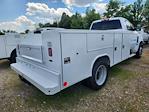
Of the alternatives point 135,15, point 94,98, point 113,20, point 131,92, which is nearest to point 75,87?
point 94,98

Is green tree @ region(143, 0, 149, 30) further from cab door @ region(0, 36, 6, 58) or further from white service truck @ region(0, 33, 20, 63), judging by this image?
cab door @ region(0, 36, 6, 58)

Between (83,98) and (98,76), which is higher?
(98,76)

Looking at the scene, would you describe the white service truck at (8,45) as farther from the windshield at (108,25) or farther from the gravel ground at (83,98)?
the windshield at (108,25)

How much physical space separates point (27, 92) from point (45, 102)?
2.67ft

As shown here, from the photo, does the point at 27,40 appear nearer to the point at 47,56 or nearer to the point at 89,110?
the point at 47,56

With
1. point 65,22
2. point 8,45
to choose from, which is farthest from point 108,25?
point 65,22

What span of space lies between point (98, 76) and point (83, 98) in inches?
32.7

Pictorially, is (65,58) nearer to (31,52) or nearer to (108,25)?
(31,52)

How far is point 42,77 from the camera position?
2725mm

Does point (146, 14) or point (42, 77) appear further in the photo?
point (146, 14)

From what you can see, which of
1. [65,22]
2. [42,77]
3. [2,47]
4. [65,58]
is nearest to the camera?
[65,58]

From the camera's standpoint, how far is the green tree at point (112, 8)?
2444 centimetres

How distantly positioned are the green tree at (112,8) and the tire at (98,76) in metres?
22.9

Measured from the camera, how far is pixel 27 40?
11.4 feet
